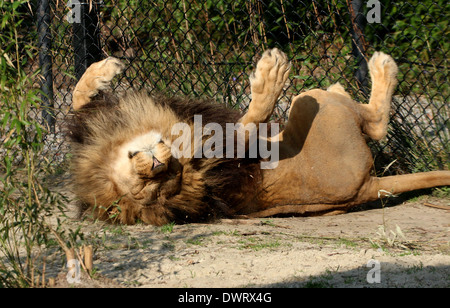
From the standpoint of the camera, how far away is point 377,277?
2.66 metres

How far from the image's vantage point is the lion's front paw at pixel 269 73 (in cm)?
378

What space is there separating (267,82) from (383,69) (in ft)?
3.38

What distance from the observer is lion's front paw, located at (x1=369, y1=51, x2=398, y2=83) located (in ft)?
14.3

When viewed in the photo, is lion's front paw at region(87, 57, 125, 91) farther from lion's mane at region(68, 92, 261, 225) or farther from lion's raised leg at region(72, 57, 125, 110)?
lion's mane at region(68, 92, 261, 225)

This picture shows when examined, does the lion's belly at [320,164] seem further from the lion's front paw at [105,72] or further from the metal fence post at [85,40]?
the metal fence post at [85,40]

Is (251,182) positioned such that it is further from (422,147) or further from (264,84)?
(422,147)

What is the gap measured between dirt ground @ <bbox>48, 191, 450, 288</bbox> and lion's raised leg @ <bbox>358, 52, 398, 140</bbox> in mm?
669

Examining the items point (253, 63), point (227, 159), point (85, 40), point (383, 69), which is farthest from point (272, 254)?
point (85, 40)

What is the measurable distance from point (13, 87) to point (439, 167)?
10.8ft

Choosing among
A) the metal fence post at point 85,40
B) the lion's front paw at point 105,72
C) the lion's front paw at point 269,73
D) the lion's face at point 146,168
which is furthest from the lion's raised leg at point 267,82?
the metal fence post at point 85,40

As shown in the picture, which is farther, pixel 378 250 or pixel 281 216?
pixel 281 216

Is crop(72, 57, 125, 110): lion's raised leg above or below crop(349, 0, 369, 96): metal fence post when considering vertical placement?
below

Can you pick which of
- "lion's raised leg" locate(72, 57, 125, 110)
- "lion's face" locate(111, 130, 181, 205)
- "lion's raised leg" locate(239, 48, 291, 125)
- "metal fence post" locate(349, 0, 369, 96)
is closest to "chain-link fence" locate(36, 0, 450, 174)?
"metal fence post" locate(349, 0, 369, 96)

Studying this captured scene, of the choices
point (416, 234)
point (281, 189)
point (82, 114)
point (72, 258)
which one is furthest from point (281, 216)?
point (72, 258)
